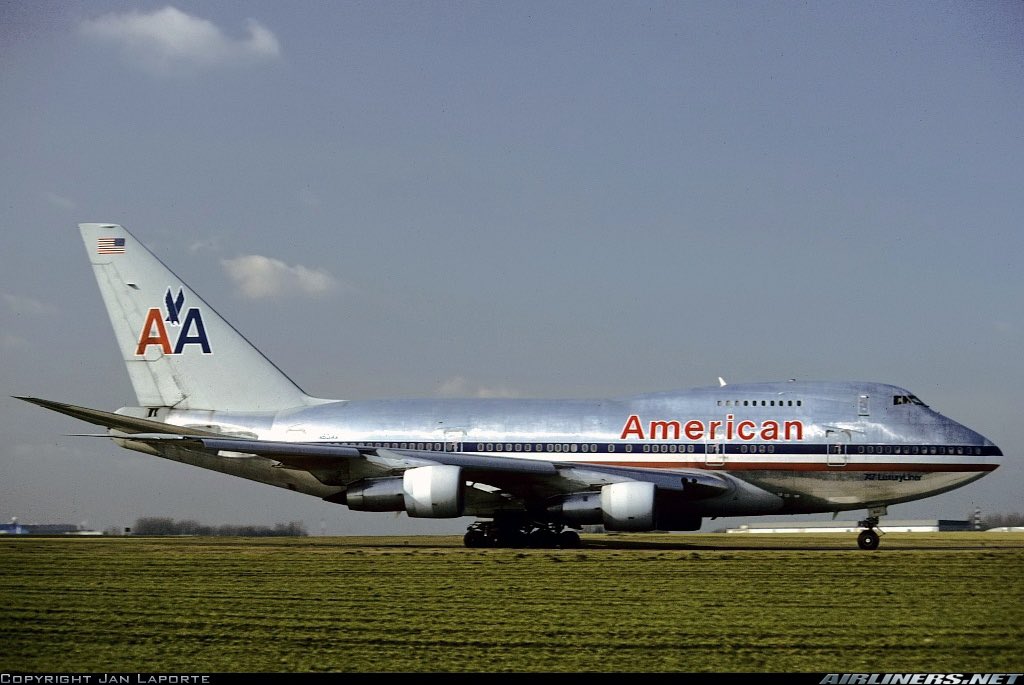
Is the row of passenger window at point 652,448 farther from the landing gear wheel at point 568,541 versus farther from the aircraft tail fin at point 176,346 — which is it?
the aircraft tail fin at point 176,346

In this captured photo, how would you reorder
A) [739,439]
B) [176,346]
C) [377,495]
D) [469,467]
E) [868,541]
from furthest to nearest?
1. [176,346]
2. [739,439]
3. [377,495]
4. [868,541]
5. [469,467]

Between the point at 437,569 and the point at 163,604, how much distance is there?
6828mm

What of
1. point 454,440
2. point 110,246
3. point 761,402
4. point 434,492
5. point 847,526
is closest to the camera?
point 434,492

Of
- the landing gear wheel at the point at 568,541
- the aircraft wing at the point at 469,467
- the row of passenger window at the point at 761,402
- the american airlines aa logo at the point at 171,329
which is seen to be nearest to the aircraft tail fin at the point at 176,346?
the american airlines aa logo at the point at 171,329

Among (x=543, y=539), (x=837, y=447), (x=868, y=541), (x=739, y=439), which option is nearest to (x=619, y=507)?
(x=543, y=539)

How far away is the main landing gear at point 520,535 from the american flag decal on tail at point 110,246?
13441mm

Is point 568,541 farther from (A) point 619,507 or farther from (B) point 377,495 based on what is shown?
(B) point 377,495

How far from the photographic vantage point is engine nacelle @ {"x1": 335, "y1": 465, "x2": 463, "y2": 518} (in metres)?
26.8

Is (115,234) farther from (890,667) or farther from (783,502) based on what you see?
(890,667)

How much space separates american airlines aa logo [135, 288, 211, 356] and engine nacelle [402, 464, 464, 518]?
920 cm

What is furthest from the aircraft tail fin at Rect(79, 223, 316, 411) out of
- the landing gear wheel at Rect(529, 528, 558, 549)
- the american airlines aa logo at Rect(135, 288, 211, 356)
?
the landing gear wheel at Rect(529, 528, 558, 549)

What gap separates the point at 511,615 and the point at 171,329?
74.4 ft

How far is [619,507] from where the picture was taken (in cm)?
2642

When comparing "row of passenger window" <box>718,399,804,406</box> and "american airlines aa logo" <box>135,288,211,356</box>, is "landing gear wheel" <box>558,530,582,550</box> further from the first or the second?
"american airlines aa logo" <box>135,288,211,356</box>
